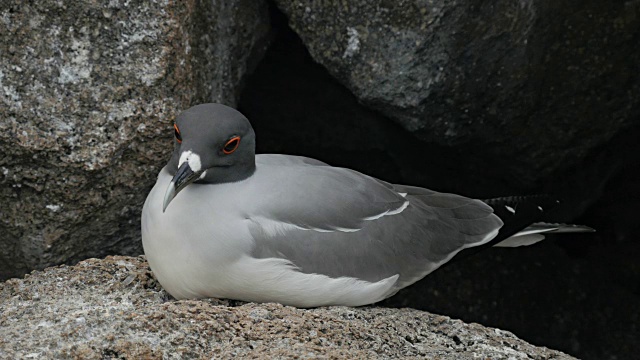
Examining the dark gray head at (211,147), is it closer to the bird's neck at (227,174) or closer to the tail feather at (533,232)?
the bird's neck at (227,174)

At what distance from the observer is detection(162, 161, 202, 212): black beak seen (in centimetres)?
315

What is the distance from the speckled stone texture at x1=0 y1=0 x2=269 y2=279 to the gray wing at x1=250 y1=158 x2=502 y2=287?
72 cm

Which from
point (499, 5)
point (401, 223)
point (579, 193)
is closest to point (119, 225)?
point (401, 223)

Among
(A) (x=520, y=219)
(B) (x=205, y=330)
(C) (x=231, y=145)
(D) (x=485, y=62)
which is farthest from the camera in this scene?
(D) (x=485, y=62)

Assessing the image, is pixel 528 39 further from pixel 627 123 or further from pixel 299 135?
pixel 299 135

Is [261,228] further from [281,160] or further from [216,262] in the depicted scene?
[281,160]

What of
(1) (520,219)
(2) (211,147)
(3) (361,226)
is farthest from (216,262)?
(1) (520,219)

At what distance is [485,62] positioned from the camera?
4199mm

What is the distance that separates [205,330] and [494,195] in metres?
2.62

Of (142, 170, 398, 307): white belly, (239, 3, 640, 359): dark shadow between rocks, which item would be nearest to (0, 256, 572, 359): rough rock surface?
(142, 170, 398, 307): white belly

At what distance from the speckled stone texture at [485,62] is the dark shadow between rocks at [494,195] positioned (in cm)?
32

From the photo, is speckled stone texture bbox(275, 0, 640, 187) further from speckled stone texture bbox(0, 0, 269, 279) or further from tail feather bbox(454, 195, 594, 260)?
speckled stone texture bbox(0, 0, 269, 279)

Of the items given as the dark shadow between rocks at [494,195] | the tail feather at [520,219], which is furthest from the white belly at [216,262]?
the dark shadow between rocks at [494,195]

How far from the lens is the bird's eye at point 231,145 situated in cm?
340
